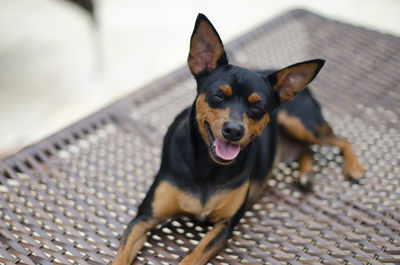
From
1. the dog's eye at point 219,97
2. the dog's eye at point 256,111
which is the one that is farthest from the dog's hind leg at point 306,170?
the dog's eye at point 219,97

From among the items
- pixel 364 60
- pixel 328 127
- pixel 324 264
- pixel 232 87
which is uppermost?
pixel 232 87

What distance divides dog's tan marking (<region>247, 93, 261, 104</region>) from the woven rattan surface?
67cm

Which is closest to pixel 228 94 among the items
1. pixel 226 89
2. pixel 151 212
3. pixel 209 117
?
pixel 226 89

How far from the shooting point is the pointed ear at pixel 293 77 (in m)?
1.93

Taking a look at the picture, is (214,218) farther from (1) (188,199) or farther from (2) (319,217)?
(2) (319,217)

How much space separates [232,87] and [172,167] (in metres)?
0.47

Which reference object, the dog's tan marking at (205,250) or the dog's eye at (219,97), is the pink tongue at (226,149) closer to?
the dog's eye at (219,97)

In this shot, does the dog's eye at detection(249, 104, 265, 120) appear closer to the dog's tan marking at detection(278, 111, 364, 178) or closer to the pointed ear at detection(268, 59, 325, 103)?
the pointed ear at detection(268, 59, 325, 103)

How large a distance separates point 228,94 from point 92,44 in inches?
Answer: 129

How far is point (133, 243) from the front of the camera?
2025mm

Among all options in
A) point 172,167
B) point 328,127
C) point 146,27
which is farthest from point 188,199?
point 146,27

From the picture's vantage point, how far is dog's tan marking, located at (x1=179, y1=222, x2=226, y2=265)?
1974 millimetres

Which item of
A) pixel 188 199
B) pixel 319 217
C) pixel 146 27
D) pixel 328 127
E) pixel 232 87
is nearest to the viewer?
pixel 232 87

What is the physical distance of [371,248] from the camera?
2.10 metres
